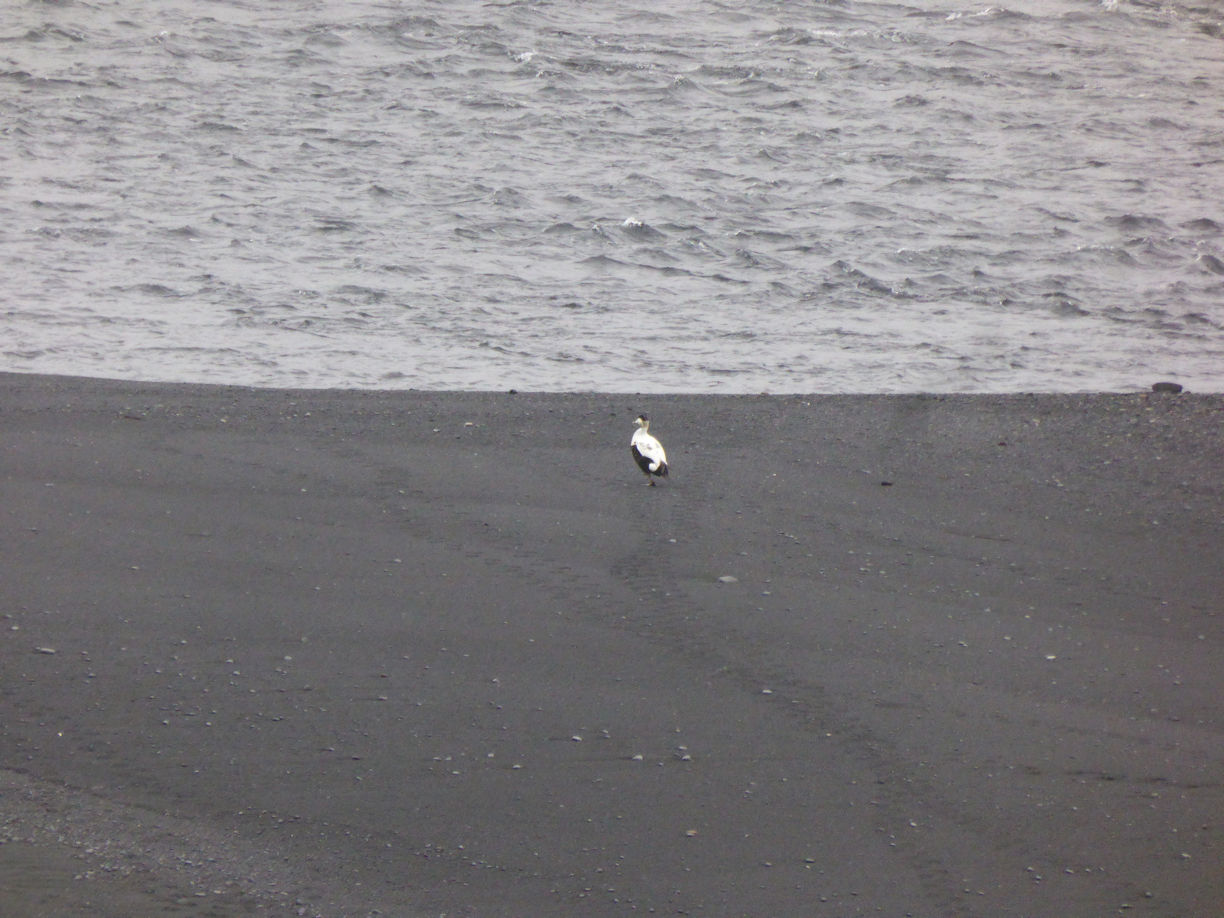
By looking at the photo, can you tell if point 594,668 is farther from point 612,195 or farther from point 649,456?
point 612,195

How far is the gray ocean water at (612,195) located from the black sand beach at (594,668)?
114 inches

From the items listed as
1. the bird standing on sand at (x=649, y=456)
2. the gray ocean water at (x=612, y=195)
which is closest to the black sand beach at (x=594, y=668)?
the bird standing on sand at (x=649, y=456)

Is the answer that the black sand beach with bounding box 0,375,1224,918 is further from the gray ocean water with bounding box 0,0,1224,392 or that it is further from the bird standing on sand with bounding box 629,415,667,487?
the gray ocean water with bounding box 0,0,1224,392

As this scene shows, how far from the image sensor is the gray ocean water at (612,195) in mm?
11875

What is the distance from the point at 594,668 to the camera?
556cm

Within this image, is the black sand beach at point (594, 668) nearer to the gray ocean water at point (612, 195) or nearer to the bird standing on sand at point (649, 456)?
the bird standing on sand at point (649, 456)

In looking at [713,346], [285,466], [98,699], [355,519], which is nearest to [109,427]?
[285,466]

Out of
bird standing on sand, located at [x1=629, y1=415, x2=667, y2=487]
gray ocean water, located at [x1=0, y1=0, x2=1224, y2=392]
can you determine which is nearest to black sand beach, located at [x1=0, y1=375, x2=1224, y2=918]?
bird standing on sand, located at [x1=629, y1=415, x2=667, y2=487]

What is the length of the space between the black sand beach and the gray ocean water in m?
2.90

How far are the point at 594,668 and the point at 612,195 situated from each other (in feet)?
41.6

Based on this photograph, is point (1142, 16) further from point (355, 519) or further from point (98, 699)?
point (98, 699)

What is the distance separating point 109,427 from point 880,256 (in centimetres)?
993

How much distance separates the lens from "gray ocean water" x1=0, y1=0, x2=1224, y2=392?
11875mm

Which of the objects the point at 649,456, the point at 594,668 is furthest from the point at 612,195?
the point at 594,668
